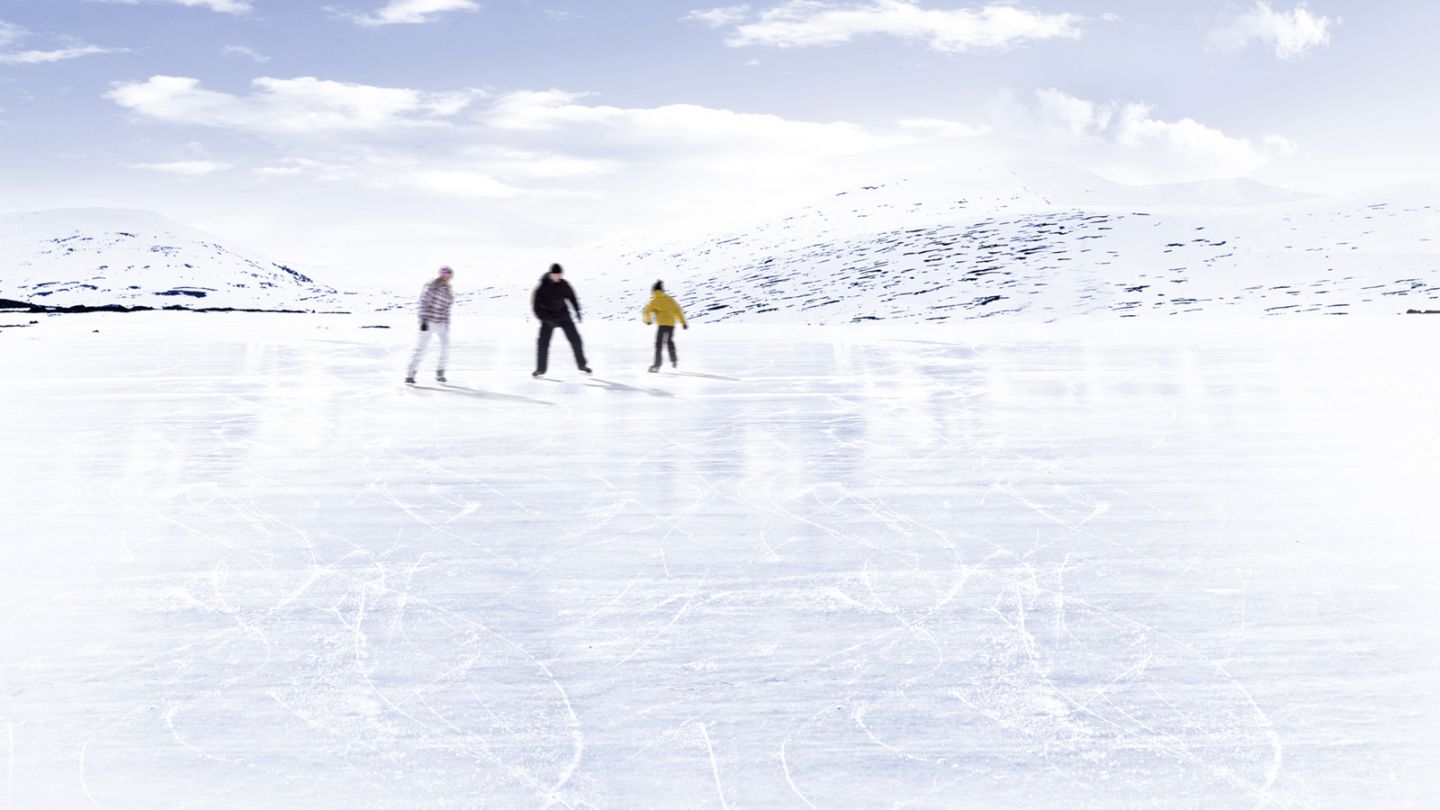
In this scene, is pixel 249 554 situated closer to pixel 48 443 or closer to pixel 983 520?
pixel 983 520

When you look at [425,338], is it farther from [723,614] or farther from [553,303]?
[723,614]

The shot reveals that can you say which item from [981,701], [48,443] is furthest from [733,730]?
[48,443]

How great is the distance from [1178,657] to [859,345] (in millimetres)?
18784

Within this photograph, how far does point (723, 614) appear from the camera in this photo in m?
Answer: 4.48

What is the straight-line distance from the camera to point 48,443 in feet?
29.6

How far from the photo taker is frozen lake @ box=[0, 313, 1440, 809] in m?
3.24

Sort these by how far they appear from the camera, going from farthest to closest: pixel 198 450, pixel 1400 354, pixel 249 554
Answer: pixel 1400 354, pixel 198 450, pixel 249 554

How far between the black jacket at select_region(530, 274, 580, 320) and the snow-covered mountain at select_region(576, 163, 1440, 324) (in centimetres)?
2972

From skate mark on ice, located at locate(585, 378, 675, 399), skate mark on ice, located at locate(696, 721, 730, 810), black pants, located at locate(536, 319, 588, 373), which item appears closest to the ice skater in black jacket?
black pants, located at locate(536, 319, 588, 373)

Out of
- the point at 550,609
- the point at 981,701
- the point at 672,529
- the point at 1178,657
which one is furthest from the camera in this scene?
the point at 672,529

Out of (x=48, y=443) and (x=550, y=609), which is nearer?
(x=550, y=609)

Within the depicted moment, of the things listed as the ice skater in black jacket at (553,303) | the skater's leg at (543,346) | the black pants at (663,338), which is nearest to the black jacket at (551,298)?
the ice skater in black jacket at (553,303)

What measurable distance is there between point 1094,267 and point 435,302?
4295cm

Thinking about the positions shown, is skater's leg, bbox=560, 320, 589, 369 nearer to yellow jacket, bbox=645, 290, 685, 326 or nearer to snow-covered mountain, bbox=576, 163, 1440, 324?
yellow jacket, bbox=645, 290, 685, 326
